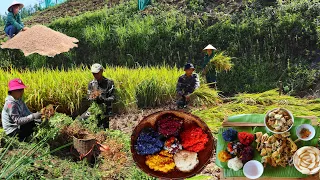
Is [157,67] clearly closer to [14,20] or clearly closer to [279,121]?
[14,20]

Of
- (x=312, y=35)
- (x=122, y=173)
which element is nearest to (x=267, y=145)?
(x=122, y=173)

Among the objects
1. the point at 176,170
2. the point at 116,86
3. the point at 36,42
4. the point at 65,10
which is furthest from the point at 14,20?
the point at 65,10

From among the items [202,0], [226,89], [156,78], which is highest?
[202,0]

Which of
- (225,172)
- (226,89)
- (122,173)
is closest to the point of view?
(225,172)

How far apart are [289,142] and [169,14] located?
8496 mm

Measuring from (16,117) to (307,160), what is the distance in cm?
284

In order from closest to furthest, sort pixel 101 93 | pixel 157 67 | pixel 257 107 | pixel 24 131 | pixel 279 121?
pixel 279 121
pixel 24 131
pixel 101 93
pixel 257 107
pixel 157 67

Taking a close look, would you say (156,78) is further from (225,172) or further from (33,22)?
Result: (33,22)

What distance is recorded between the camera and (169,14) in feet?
37.2

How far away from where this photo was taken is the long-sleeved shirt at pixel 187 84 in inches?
247

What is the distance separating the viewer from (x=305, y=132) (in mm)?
3150

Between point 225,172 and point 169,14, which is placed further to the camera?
point 169,14

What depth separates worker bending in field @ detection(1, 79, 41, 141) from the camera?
4449 millimetres

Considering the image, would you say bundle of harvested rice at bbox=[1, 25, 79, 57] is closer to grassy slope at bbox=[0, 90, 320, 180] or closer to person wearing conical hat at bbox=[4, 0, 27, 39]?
person wearing conical hat at bbox=[4, 0, 27, 39]
